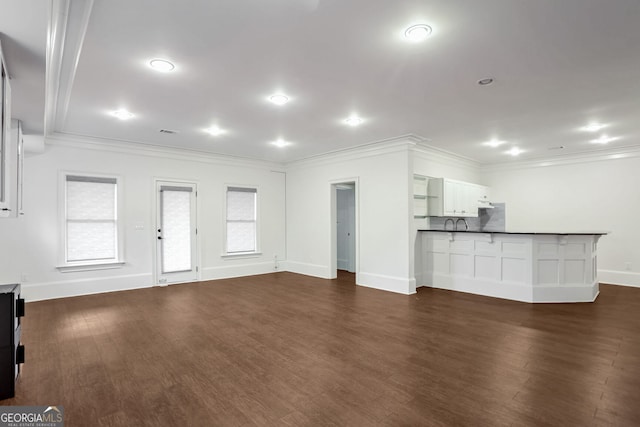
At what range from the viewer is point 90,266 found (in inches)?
223

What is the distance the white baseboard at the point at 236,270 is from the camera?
23.0 ft

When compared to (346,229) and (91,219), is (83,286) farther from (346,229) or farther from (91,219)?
(346,229)

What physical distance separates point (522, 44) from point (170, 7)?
8.71ft

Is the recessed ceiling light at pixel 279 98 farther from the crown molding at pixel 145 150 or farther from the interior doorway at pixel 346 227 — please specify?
the interior doorway at pixel 346 227

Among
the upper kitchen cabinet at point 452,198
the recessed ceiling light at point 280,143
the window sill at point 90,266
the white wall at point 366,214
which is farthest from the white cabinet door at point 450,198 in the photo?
the window sill at point 90,266

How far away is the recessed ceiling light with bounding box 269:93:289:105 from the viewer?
376 centimetres

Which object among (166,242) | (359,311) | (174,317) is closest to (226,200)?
(166,242)

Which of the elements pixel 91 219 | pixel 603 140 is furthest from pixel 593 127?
pixel 91 219

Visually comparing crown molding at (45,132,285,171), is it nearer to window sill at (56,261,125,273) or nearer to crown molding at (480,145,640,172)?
window sill at (56,261,125,273)

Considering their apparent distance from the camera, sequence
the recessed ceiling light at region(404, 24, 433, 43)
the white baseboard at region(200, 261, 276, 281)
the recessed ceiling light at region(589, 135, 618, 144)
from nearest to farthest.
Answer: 1. the recessed ceiling light at region(404, 24, 433, 43)
2. the recessed ceiling light at region(589, 135, 618, 144)
3. the white baseboard at region(200, 261, 276, 281)

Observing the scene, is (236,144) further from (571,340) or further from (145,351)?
(571,340)

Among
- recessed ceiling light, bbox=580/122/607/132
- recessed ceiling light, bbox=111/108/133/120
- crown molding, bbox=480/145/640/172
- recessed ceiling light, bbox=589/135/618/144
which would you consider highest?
recessed ceiling light, bbox=111/108/133/120

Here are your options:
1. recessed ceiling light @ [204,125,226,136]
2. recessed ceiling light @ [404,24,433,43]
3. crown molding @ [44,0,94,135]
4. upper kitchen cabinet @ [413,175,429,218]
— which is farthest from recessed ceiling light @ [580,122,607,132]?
crown molding @ [44,0,94,135]

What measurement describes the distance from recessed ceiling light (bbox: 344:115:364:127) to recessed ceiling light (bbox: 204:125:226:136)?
6.62 feet
